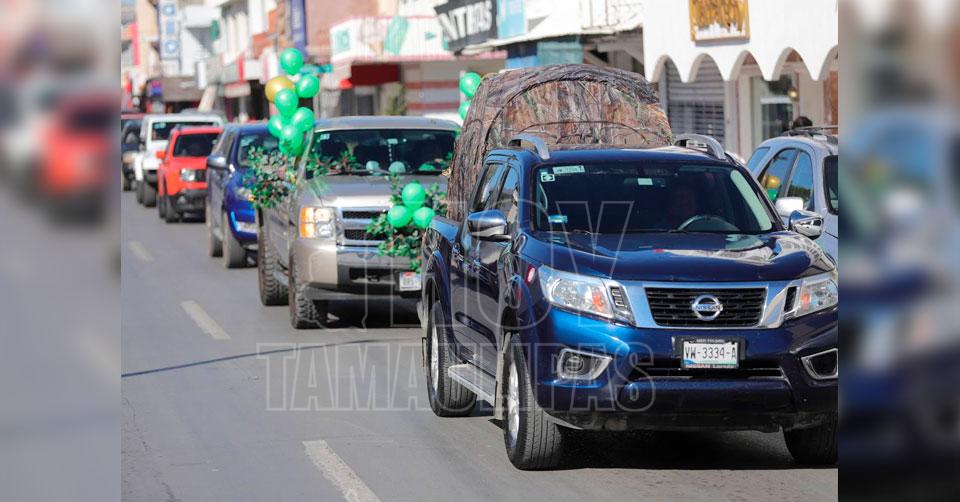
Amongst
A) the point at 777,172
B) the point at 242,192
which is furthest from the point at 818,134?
the point at 242,192

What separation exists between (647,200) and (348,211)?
5491 millimetres

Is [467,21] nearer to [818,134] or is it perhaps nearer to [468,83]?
[468,83]

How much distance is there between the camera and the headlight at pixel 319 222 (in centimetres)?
1359

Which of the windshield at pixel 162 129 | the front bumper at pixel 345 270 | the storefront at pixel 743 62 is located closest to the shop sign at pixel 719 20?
the storefront at pixel 743 62

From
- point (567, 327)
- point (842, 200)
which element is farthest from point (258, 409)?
point (842, 200)

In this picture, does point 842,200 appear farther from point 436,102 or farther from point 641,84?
point 436,102

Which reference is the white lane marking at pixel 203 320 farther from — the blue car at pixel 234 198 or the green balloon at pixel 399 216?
the blue car at pixel 234 198

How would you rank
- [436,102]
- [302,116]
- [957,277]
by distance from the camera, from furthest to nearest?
[436,102]
[302,116]
[957,277]

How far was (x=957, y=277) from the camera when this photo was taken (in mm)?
1678

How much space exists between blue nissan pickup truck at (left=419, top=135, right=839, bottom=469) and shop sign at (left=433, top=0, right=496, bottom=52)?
66.0ft

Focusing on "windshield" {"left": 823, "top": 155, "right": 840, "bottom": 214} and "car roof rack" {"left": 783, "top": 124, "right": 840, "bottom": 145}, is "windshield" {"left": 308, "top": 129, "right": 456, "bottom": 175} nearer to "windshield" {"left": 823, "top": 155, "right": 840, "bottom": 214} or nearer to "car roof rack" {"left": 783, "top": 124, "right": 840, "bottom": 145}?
"car roof rack" {"left": 783, "top": 124, "right": 840, "bottom": 145}

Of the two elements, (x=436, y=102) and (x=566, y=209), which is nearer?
(x=566, y=209)

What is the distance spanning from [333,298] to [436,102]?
2916 centimetres

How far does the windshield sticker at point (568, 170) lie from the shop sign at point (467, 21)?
19.9 metres
